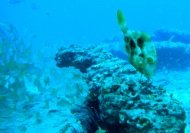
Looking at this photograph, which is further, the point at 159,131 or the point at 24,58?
the point at 24,58

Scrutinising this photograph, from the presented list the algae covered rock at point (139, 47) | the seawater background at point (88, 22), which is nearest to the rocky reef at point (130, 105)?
the algae covered rock at point (139, 47)

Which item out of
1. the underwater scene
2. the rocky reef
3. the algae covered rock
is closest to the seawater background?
the underwater scene

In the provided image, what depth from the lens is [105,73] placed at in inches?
178

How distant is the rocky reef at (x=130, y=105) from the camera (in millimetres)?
3211

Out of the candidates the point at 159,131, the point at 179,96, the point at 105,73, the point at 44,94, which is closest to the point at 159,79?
the point at 179,96

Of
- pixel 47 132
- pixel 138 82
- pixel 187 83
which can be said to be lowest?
pixel 138 82

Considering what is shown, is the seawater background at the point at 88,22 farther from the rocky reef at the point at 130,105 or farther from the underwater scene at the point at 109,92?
the rocky reef at the point at 130,105

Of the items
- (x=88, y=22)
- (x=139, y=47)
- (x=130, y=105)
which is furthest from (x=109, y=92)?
(x=88, y=22)

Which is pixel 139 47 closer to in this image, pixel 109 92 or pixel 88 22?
pixel 109 92

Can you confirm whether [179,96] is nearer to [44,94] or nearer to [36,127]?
[44,94]

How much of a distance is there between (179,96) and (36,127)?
538cm

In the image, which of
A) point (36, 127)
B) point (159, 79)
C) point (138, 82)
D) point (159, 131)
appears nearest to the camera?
point (159, 131)

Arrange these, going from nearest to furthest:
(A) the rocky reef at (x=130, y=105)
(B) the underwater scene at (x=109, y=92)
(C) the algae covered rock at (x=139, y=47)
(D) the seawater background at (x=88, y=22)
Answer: (A) the rocky reef at (x=130, y=105) < (B) the underwater scene at (x=109, y=92) < (C) the algae covered rock at (x=139, y=47) < (D) the seawater background at (x=88, y=22)

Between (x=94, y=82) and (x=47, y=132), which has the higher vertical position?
(x=47, y=132)
